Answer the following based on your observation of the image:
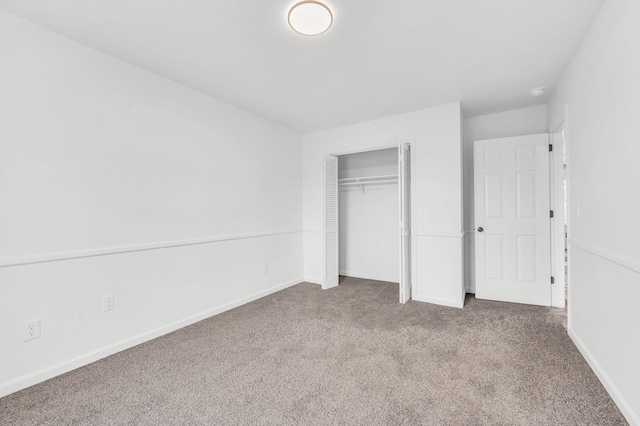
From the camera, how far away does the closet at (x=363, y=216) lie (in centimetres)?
428

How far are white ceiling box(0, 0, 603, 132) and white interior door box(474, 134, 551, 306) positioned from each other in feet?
2.15

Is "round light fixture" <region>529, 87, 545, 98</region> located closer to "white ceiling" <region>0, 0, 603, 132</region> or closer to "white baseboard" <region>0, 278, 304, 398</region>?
"white ceiling" <region>0, 0, 603, 132</region>

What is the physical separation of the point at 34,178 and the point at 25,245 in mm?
455

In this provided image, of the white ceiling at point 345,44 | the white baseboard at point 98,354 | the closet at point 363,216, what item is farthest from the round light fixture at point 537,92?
the white baseboard at point 98,354

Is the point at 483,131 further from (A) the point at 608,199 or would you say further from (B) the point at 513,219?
(A) the point at 608,199

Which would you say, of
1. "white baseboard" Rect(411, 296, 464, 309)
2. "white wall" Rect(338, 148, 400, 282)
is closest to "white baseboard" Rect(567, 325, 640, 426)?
"white baseboard" Rect(411, 296, 464, 309)

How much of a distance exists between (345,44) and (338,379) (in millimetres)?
2406

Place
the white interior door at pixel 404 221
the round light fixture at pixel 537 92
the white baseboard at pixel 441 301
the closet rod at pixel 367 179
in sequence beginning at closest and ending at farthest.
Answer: the round light fixture at pixel 537 92, the white baseboard at pixel 441 301, the white interior door at pixel 404 221, the closet rod at pixel 367 179

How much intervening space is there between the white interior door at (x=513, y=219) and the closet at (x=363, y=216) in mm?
1076

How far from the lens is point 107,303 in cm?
229

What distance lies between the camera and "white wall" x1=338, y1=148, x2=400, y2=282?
4.52 meters

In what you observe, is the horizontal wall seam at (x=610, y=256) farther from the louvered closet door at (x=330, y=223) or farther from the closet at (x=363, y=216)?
the louvered closet door at (x=330, y=223)

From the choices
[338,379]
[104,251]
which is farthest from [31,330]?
[338,379]

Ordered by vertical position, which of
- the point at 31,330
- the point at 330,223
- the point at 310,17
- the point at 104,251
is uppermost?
the point at 310,17
